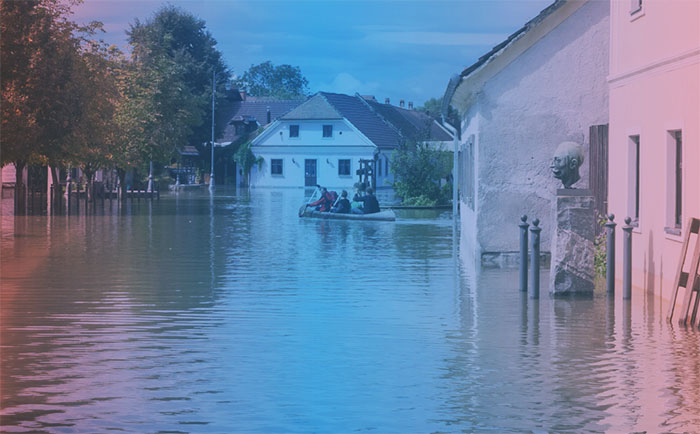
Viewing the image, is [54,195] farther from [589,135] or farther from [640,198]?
[640,198]

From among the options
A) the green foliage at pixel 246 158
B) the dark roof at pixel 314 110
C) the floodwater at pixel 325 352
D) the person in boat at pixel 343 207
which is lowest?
the floodwater at pixel 325 352

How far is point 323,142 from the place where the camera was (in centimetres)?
9594

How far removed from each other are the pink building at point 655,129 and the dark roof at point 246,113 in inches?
3533

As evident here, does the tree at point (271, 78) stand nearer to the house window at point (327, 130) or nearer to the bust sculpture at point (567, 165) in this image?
the house window at point (327, 130)

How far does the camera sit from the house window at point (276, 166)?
97375 millimetres

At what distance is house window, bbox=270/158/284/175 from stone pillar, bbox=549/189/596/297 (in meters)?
82.3

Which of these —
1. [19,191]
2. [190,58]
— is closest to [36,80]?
[19,191]

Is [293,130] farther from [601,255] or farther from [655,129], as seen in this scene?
[655,129]

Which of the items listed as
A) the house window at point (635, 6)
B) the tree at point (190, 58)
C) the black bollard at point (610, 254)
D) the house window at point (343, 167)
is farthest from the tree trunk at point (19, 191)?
the house window at point (343, 167)

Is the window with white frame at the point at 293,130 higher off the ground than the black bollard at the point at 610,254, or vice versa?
the window with white frame at the point at 293,130

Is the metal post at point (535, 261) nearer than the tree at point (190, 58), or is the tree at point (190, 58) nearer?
the metal post at point (535, 261)

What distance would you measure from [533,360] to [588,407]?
2127 millimetres

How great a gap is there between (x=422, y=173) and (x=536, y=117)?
105 ft

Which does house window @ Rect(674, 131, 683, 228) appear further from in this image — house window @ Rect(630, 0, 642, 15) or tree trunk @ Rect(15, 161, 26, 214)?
tree trunk @ Rect(15, 161, 26, 214)
